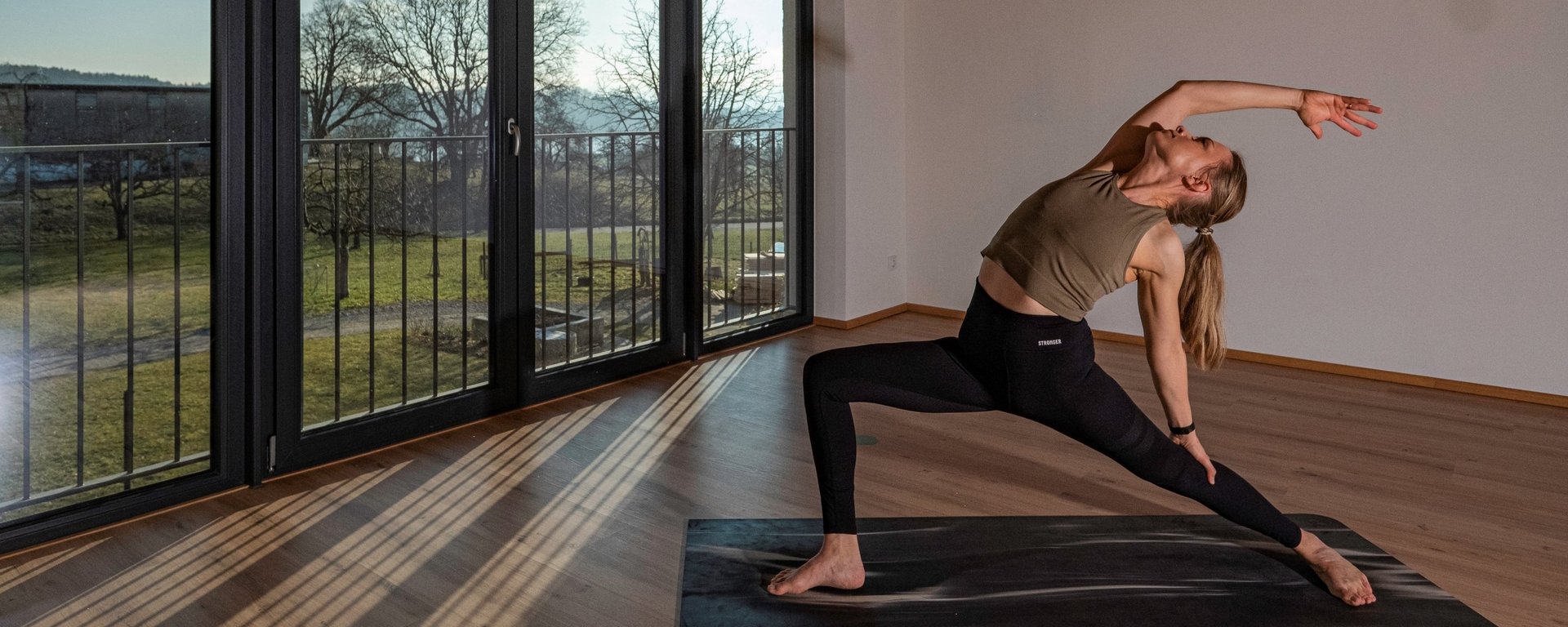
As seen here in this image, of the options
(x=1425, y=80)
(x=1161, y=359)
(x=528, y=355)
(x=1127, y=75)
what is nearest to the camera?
(x=1161, y=359)

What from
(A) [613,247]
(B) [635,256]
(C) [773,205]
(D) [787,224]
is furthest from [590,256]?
(D) [787,224]

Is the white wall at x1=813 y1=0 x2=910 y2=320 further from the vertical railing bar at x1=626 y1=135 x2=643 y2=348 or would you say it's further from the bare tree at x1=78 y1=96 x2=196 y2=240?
the bare tree at x1=78 y1=96 x2=196 y2=240

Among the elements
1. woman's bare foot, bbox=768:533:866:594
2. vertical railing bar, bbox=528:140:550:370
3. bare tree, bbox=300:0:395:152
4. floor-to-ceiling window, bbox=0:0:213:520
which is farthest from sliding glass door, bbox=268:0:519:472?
woman's bare foot, bbox=768:533:866:594

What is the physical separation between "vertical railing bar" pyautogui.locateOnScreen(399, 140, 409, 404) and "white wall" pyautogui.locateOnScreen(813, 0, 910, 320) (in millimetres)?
2305

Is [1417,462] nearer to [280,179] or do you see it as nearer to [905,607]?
[905,607]

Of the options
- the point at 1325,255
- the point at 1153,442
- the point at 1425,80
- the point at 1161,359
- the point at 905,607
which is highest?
the point at 1425,80

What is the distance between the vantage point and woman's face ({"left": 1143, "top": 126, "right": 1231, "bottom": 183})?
83.8 inches

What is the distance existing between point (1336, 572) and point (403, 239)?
255 cm

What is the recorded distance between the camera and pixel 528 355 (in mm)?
3762

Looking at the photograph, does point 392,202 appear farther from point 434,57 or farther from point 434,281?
point 434,57

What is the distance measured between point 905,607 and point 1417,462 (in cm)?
187

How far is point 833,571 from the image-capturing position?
92.1 inches


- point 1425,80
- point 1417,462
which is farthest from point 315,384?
point 1425,80

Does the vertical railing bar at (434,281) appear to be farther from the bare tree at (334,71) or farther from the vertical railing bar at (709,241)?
the vertical railing bar at (709,241)
